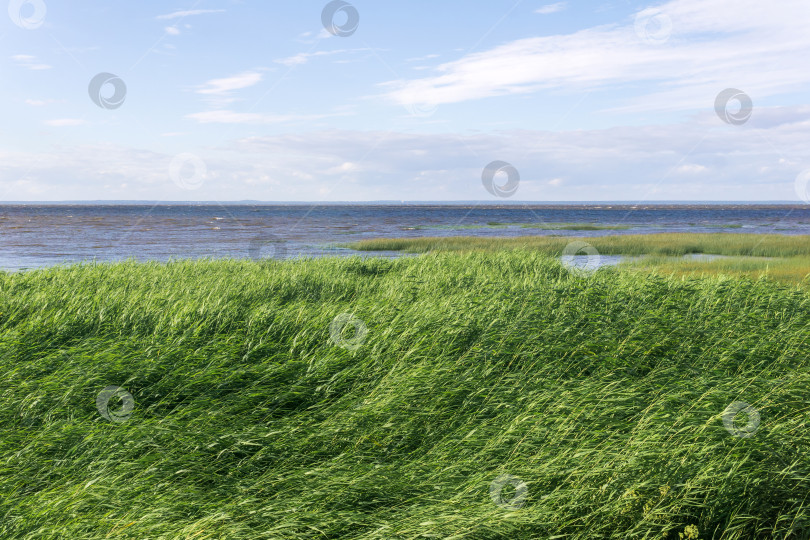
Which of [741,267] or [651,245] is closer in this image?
[741,267]

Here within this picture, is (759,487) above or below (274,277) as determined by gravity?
below

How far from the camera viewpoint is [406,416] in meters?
5.85

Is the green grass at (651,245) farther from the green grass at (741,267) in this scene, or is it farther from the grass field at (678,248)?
the green grass at (741,267)

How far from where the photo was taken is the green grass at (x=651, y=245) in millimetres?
31125

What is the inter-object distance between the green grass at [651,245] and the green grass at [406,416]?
20.7 m

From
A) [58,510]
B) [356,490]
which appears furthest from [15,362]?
[356,490]

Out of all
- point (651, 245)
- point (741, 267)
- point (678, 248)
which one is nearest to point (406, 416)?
point (741, 267)

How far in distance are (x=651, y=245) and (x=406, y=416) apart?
3188cm

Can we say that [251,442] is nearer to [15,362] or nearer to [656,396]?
[15,362]

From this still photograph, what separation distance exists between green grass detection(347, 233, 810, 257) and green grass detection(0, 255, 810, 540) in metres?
20.7

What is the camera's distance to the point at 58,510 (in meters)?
4.08

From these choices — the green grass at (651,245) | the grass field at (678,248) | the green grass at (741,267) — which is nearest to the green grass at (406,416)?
the green grass at (741,267)

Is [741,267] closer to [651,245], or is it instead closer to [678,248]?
[678,248]

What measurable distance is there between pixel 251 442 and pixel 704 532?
413cm
